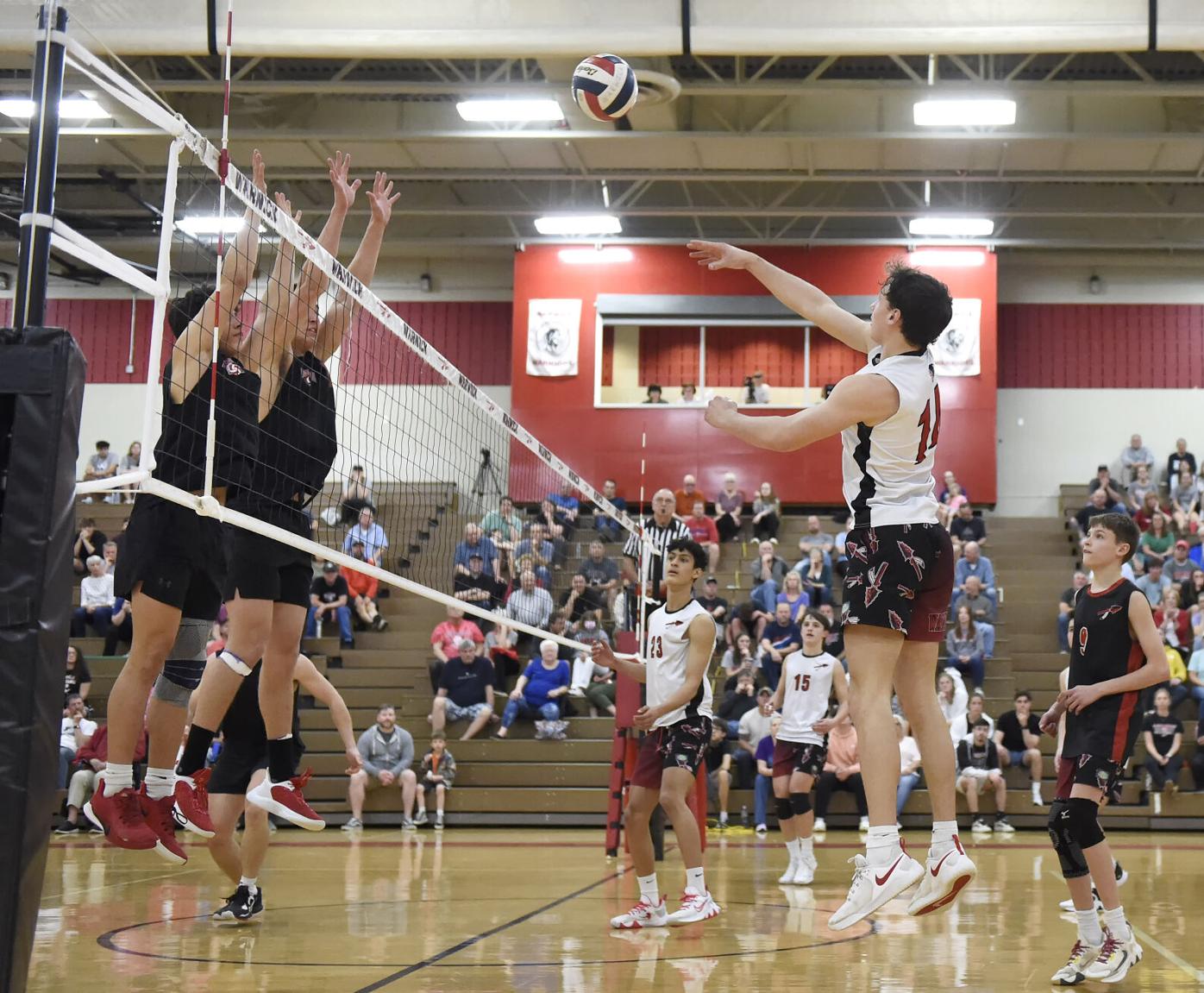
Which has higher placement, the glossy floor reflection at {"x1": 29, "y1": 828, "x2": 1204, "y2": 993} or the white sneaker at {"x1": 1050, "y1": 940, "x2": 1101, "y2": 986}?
the white sneaker at {"x1": 1050, "y1": 940, "x2": 1101, "y2": 986}

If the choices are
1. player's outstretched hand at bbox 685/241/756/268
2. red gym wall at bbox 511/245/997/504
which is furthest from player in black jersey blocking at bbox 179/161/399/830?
red gym wall at bbox 511/245/997/504

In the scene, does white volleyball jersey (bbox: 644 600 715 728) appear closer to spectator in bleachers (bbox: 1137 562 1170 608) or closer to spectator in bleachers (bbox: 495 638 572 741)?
spectator in bleachers (bbox: 495 638 572 741)

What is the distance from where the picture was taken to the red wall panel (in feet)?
87.6

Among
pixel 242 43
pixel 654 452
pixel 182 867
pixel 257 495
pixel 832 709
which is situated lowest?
pixel 182 867

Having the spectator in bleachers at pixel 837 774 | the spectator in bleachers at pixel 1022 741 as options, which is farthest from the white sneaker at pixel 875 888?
the spectator in bleachers at pixel 1022 741

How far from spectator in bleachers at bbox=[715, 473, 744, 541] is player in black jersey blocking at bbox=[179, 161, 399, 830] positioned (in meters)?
15.3

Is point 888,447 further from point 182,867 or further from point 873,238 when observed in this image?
point 873,238

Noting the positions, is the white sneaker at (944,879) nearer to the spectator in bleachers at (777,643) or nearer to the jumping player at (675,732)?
the jumping player at (675,732)

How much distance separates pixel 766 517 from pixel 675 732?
44.9 feet

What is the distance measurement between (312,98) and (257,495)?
1573 centimetres

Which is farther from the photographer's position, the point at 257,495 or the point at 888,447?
the point at 257,495

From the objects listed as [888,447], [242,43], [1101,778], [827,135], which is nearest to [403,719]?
[242,43]

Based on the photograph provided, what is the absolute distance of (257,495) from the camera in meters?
6.53

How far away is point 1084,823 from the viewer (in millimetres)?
6773
